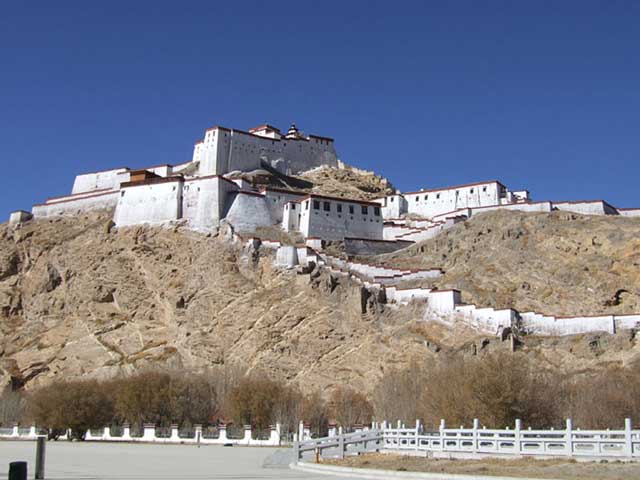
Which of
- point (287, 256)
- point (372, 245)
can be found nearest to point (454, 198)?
point (372, 245)

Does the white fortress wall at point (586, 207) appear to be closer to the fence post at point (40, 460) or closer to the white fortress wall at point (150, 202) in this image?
the white fortress wall at point (150, 202)

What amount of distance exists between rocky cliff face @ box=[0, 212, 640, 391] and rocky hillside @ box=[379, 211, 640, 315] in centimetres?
14

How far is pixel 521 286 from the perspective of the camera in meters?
63.2

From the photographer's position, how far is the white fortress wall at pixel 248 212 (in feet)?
248

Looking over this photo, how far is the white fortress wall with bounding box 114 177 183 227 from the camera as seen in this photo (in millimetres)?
78438

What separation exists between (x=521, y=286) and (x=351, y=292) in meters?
13.0

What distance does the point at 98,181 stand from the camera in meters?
94.2

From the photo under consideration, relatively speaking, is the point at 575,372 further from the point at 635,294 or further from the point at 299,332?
the point at 299,332

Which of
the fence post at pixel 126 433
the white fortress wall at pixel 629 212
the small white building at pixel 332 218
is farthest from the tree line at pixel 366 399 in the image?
the white fortress wall at pixel 629 212

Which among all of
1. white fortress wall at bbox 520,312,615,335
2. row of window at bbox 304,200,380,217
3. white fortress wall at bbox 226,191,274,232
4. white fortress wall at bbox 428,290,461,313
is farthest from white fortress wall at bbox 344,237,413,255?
white fortress wall at bbox 520,312,615,335

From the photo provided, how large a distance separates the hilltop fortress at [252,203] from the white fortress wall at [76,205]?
0.35 feet

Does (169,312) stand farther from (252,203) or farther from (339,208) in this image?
(339,208)

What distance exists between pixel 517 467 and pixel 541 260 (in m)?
44.4

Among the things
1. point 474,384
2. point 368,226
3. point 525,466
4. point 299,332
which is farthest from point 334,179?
point 525,466
